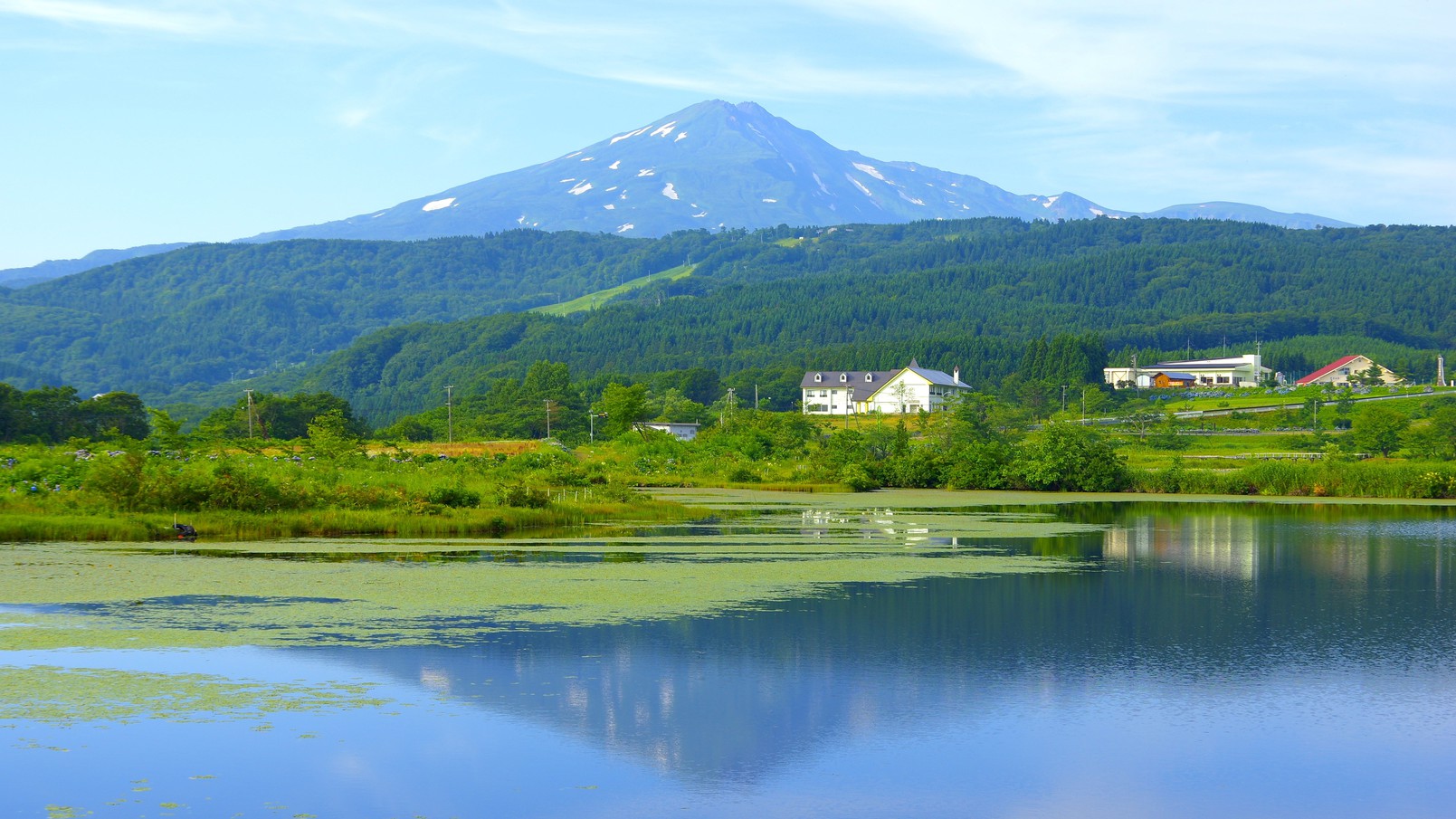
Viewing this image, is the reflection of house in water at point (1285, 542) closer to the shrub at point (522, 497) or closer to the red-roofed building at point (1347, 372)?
the shrub at point (522, 497)

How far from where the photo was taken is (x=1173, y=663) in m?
14.5

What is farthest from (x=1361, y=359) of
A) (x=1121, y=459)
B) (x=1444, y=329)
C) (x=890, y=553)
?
(x=890, y=553)

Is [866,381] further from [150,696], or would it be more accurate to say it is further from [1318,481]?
[150,696]

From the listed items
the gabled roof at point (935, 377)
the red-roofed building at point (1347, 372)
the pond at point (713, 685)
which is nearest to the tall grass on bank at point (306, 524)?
the pond at point (713, 685)

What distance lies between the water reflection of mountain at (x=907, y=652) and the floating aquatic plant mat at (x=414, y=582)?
46.6 inches

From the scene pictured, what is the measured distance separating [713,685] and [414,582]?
316 inches

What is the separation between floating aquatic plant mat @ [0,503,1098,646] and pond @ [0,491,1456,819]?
0.11m

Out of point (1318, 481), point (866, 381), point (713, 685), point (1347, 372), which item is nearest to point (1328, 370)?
point (1347, 372)

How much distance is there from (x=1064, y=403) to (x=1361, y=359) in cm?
5422

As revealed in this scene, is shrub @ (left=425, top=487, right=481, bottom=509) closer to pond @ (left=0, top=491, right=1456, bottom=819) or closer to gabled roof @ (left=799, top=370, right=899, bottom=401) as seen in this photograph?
pond @ (left=0, top=491, right=1456, bottom=819)

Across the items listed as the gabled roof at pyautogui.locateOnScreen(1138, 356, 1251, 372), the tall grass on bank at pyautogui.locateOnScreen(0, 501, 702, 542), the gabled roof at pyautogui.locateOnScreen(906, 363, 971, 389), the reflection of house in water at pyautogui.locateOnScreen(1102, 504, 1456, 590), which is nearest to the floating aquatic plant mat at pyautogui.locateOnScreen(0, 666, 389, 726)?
the tall grass on bank at pyautogui.locateOnScreen(0, 501, 702, 542)

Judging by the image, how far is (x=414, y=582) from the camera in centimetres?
1948

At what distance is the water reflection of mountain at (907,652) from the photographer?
11633 mm

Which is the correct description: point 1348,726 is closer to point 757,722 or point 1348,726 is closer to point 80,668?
point 757,722
